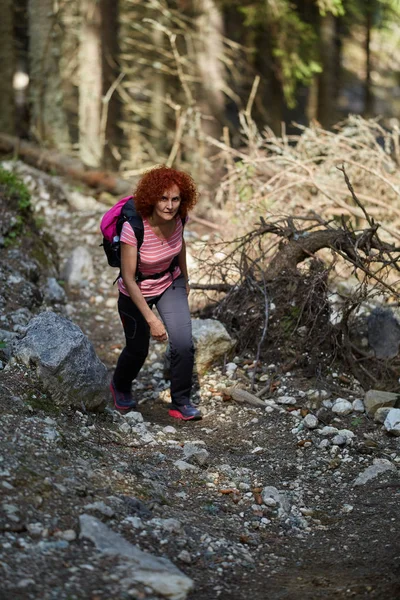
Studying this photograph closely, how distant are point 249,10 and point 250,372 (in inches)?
335

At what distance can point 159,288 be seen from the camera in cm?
538

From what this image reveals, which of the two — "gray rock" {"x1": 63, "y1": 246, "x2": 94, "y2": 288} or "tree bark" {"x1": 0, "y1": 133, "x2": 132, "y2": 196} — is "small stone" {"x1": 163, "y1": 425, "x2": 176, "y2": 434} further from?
"tree bark" {"x1": 0, "y1": 133, "x2": 132, "y2": 196}

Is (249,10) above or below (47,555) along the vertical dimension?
above

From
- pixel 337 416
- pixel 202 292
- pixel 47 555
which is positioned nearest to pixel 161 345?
pixel 202 292

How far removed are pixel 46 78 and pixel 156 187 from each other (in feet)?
26.4

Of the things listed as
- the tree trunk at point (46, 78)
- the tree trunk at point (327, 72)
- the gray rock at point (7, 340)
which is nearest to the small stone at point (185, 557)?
the gray rock at point (7, 340)

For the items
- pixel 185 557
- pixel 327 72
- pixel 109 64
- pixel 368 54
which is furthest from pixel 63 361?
pixel 368 54

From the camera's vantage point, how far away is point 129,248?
492 centimetres

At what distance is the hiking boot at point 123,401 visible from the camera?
18.5 ft

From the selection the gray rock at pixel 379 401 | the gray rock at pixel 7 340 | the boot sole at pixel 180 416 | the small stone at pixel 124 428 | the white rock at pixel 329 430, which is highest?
the gray rock at pixel 7 340

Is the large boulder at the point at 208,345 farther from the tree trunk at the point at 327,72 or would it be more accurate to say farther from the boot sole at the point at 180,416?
the tree trunk at the point at 327,72

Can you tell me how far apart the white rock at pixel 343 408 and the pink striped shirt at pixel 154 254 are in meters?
1.52

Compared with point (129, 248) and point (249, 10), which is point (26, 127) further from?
point (129, 248)

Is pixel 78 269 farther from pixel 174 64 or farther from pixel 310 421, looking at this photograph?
pixel 174 64
